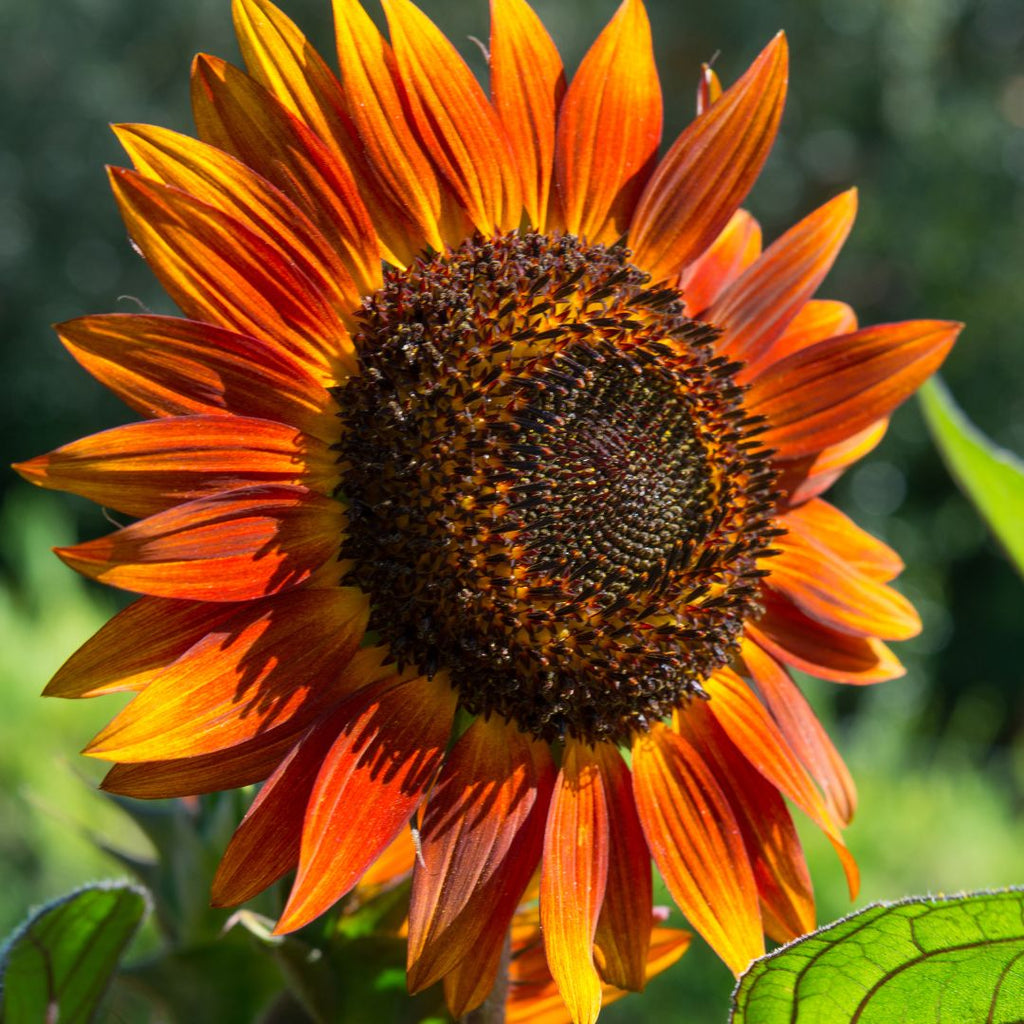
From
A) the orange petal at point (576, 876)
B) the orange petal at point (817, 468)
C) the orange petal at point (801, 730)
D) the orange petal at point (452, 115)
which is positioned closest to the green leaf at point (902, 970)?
the orange petal at point (576, 876)

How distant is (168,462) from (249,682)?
11 centimetres

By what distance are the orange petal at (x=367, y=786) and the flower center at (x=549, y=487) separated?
0.9 inches

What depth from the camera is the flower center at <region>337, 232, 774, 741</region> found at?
2.23ft

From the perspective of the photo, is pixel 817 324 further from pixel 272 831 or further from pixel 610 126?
pixel 272 831

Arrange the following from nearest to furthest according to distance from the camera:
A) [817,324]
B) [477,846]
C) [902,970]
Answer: [902,970], [477,846], [817,324]

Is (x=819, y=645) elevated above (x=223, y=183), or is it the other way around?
(x=223, y=183)

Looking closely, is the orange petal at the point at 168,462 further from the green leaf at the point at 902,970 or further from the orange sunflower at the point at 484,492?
the green leaf at the point at 902,970

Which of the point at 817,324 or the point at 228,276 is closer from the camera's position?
the point at 228,276

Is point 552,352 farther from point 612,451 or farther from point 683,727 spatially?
point 683,727

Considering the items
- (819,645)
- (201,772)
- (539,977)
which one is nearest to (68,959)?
(201,772)

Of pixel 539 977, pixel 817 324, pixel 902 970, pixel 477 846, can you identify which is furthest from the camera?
pixel 817 324

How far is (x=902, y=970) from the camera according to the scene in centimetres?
53

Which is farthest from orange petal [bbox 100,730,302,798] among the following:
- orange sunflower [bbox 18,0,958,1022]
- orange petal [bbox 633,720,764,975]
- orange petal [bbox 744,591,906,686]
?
orange petal [bbox 744,591,906,686]

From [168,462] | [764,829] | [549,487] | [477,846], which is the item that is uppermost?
[168,462]
